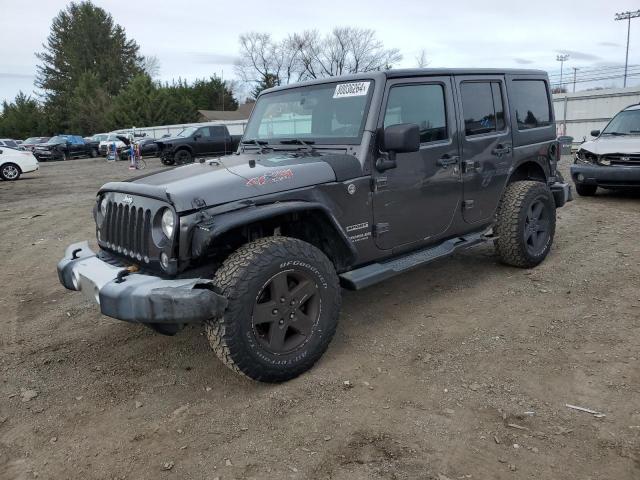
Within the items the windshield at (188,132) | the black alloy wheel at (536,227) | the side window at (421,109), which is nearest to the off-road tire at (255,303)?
the side window at (421,109)

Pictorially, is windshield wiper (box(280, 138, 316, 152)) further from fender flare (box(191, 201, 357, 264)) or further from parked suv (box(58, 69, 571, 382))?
fender flare (box(191, 201, 357, 264))

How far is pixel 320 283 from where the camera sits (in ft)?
10.9

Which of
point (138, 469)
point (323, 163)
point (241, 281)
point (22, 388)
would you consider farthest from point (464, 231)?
point (22, 388)

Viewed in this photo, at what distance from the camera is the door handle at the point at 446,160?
14.1 ft

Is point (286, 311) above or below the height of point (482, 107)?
below

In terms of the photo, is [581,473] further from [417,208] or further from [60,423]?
[60,423]

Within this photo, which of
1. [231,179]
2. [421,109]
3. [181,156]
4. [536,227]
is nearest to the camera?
[231,179]

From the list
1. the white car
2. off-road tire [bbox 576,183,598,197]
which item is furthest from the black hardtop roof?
the white car

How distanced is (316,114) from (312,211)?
109 centimetres

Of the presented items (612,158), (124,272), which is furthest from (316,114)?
(612,158)

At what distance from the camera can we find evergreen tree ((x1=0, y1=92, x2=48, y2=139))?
60.5m

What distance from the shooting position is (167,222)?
3105 mm

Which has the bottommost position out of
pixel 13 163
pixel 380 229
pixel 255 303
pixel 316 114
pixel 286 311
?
pixel 286 311

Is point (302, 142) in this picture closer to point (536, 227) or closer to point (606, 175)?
point (536, 227)
